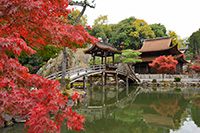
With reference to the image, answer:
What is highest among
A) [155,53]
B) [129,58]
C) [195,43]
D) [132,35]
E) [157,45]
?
[132,35]

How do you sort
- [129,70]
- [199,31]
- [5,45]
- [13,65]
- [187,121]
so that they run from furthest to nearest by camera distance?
[199,31] → [129,70] → [187,121] → [13,65] → [5,45]

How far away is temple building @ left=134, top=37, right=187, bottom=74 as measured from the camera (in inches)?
1046

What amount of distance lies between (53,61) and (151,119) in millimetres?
17790

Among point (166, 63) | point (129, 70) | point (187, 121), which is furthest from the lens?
point (129, 70)

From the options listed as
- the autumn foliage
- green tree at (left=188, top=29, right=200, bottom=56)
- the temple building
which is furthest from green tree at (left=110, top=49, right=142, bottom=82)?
→ green tree at (left=188, top=29, right=200, bottom=56)

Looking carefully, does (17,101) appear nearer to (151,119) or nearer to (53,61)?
(151,119)

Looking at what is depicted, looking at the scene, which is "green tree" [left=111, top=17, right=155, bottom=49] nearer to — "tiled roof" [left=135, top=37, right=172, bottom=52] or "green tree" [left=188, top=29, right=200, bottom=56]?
"tiled roof" [left=135, top=37, right=172, bottom=52]

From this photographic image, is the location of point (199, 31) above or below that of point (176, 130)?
above

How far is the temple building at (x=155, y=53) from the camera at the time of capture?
87.2 ft

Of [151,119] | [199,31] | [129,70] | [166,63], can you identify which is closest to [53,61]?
[129,70]

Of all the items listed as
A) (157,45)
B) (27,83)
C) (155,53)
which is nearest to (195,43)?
(157,45)

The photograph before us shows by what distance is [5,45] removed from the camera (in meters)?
1.96

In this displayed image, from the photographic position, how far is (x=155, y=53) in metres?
28.0

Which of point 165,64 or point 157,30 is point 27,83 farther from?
point 157,30
